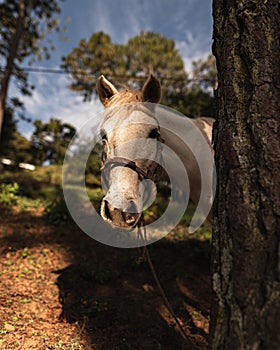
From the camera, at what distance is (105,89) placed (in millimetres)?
2689

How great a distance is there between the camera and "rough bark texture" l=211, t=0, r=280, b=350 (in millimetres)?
1089

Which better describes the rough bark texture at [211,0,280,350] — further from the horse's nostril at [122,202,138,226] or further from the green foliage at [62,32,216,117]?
the green foliage at [62,32,216,117]

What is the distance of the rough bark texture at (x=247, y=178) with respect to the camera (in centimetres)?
109

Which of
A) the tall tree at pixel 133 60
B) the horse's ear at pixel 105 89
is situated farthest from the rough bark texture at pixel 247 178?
the tall tree at pixel 133 60

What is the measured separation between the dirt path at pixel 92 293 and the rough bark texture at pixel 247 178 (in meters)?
1.26

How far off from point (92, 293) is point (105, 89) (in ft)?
8.29

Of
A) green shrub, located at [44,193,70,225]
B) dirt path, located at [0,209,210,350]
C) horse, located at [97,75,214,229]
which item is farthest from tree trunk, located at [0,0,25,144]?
horse, located at [97,75,214,229]

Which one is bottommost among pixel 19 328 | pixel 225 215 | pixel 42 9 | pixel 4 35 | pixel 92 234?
pixel 19 328

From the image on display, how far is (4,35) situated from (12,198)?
850cm

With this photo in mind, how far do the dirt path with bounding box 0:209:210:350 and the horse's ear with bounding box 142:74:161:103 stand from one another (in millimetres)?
1474

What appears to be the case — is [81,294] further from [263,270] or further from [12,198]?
[12,198]

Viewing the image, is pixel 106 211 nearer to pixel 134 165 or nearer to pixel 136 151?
pixel 134 165

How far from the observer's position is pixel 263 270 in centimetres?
111

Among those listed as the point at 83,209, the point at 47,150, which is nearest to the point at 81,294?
the point at 83,209
